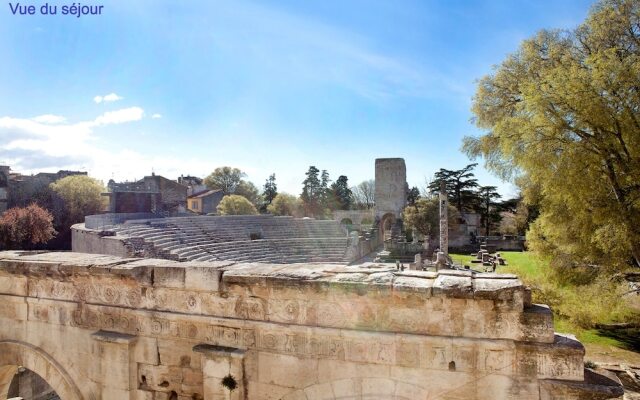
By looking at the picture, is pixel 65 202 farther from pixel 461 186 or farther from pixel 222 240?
pixel 461 186

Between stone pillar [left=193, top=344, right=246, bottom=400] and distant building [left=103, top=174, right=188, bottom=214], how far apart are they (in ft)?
88.7

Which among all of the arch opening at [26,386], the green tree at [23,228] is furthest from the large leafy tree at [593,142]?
the green tree at [23,228]

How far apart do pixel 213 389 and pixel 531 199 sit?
9.45 meters

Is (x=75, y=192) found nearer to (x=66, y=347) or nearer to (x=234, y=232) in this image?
(x=234, y=232)

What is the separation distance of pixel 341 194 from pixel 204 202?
66.0 feet

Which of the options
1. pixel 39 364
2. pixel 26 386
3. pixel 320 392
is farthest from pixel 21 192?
pixel 320 392

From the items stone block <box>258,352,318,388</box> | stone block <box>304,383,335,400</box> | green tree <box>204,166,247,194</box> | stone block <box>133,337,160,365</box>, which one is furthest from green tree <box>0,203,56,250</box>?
green tree <box>204,166,247,194</box>

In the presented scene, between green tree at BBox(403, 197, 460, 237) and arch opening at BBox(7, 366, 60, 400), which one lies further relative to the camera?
green tree at BBox(403, 197, 460, 237)

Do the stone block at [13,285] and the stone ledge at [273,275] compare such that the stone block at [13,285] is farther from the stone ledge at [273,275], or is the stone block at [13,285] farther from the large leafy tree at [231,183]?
the large leafy tree at [231,183]

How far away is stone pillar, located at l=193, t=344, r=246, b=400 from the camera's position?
3680mm

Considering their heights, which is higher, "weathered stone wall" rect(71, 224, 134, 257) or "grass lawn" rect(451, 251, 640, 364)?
"weathered stone wall" rect(71, 224, 134, 257)

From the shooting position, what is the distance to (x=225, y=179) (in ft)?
206

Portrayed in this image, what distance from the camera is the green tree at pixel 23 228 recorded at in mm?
24047

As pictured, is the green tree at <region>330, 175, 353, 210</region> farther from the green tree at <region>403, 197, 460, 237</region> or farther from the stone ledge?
the stone ledge
